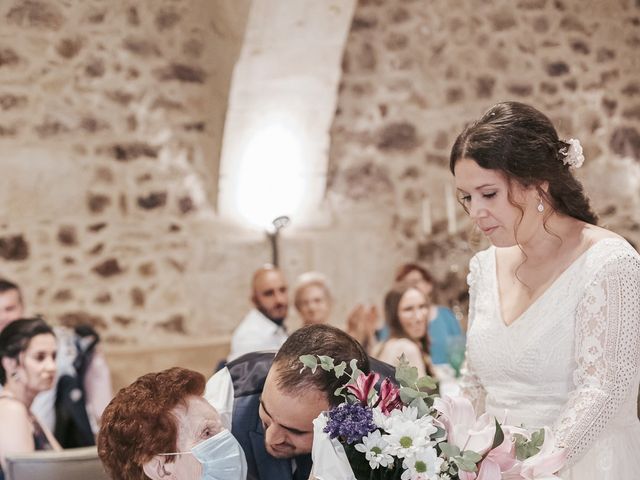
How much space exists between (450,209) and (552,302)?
3857 millimetres

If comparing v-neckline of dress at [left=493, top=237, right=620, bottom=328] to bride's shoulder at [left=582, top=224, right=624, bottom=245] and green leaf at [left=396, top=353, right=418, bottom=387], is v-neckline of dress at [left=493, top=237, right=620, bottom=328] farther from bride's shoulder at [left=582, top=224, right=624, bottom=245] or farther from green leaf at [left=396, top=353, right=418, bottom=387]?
green leaf at [left=396, top=353, right=418, bottom=387]

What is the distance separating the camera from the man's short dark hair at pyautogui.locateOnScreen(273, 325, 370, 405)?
1662 mm


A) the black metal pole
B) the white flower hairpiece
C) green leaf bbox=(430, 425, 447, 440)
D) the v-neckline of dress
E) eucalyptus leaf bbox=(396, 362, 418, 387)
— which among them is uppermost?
the white flower hairpiece

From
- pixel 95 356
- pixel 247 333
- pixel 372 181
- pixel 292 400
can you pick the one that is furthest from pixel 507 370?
pixel 372 181

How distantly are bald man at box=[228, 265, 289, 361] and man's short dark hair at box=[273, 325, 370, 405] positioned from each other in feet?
8.88

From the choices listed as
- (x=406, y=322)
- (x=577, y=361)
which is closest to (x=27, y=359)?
(x=406, y=322)

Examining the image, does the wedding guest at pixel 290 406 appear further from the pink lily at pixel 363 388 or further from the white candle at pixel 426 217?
the white candle at pixel 426 217

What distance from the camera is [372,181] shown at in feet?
19.2

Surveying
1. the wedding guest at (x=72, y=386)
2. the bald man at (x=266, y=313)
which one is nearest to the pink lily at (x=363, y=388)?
the wedding guest at (x=72, y=386)

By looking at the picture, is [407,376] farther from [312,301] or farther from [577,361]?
[312,301]

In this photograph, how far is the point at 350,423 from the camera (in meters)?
1.37

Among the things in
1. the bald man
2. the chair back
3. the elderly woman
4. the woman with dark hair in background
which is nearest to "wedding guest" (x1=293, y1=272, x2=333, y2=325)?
the bald man

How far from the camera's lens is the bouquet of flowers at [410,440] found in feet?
4.49

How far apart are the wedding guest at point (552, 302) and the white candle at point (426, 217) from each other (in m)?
3.68
